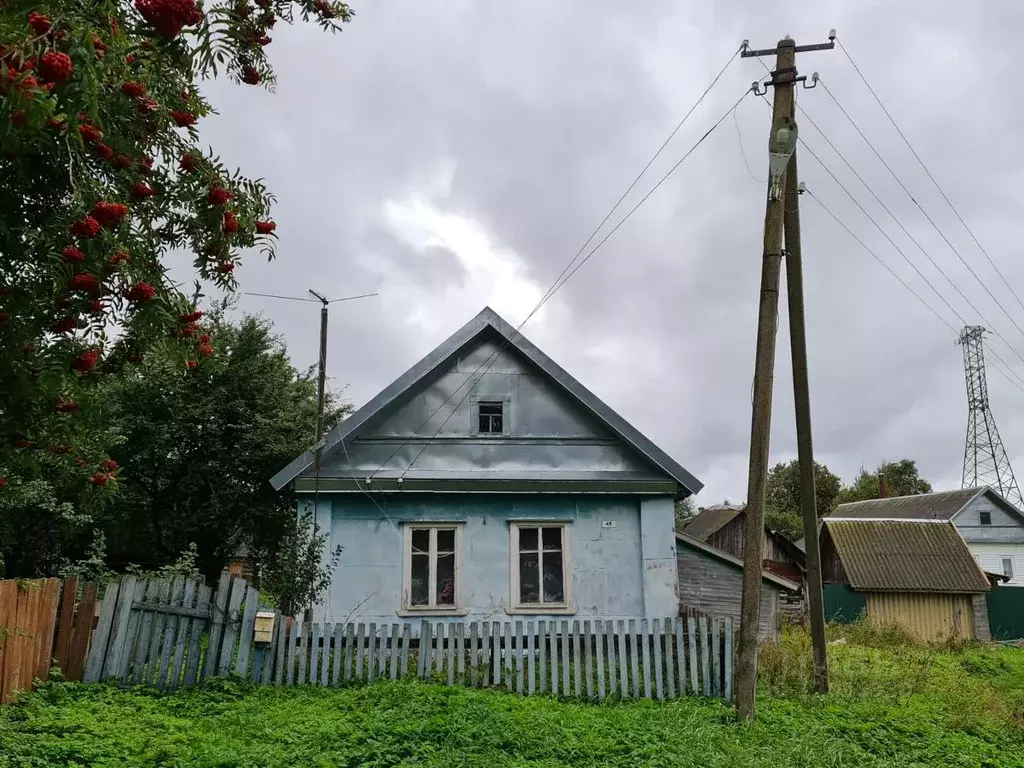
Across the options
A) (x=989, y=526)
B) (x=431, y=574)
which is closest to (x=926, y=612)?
(x=989, y=526)

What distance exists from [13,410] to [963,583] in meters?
27.0

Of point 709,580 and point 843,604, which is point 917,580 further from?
point 709,580

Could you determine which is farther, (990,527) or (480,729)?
(990,527)

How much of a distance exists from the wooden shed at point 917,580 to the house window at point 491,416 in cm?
1589

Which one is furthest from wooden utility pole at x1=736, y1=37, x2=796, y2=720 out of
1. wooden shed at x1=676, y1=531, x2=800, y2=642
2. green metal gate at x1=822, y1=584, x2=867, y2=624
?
green metal gate at x1=822, y1=584, x2=867, y2=624

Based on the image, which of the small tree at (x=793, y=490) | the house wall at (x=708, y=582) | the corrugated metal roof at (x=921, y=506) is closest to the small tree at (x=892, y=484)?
the small tree at (x=793, y=490)

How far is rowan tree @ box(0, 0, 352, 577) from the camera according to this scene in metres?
3.34

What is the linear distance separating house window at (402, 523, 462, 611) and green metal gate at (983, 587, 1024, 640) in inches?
853

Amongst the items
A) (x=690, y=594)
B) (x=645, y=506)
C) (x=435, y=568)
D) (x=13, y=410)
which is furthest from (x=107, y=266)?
(x=690, y=594)

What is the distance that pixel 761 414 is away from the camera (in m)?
8.79

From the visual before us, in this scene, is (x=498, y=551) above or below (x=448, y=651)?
above

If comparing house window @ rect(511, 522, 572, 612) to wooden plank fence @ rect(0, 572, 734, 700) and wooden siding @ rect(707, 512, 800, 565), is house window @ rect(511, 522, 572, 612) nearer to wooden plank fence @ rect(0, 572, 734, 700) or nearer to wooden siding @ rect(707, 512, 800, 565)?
wooden plank fence @ rect(0, 572, 734, 700)

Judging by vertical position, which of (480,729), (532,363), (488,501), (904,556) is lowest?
(480,729)

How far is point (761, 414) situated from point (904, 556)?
21189mm
